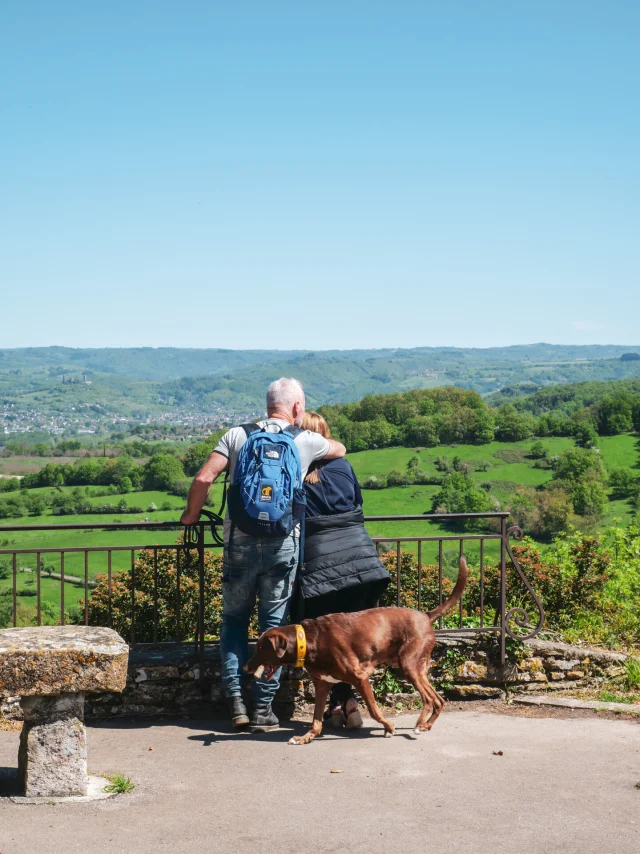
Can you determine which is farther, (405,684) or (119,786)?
(405,684)

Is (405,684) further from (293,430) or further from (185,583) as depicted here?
(185,583)

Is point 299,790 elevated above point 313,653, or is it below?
below

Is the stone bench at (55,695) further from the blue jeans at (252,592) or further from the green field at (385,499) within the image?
the green field at (385,499)

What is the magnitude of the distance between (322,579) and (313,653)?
0.49 m

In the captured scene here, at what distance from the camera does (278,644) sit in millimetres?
5000

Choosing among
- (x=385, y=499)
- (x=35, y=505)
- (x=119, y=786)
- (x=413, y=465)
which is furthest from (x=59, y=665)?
(x=413, y=465)

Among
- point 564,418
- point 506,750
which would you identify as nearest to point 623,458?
point 564,418

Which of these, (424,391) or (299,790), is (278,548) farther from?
(424,391)

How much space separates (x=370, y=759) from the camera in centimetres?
490

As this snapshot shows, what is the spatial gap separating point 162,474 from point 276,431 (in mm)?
61427

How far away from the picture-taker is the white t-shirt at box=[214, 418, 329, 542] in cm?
532

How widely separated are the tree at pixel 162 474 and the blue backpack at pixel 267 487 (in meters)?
59.1

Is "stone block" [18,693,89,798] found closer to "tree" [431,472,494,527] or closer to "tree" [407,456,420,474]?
"tree" [431,472,494,527]

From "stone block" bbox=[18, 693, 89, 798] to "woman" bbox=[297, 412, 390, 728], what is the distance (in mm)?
1656
